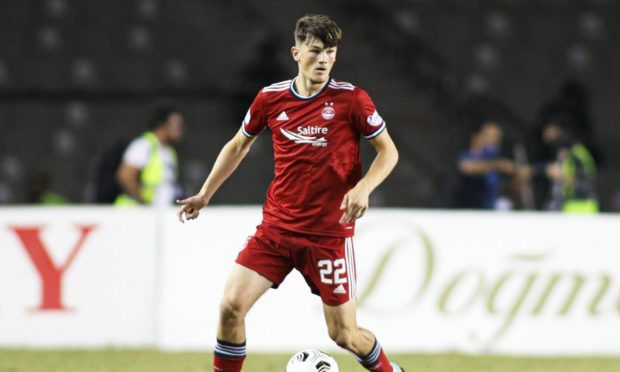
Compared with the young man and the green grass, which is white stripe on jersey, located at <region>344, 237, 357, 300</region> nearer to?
the young man

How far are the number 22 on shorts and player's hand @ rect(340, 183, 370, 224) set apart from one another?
52cm

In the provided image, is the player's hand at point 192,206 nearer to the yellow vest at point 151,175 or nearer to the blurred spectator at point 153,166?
the blurred spectator at point 153,166

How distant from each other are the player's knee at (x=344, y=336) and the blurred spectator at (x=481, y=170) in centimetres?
516

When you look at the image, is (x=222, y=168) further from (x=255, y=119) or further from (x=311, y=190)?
(x=311, y=190)

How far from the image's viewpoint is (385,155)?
19.2ft

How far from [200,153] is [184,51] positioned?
1825 mm

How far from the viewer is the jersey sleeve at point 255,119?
20.0 feet

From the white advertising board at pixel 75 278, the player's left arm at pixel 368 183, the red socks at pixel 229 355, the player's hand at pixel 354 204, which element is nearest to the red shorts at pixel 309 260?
the player's left arm at pixel 368 183

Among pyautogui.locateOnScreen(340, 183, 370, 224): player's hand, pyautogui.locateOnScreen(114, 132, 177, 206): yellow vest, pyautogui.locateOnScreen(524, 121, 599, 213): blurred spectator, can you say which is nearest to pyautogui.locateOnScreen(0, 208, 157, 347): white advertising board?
pyautogui.locateOnScreen(114, 132, 177, 206): yellow vest

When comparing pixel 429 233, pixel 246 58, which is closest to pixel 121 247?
pixel 429 233

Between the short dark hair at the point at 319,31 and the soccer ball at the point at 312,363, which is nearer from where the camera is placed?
the short dark hair at the point at 319,31

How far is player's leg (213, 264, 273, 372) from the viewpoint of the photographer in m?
5.90

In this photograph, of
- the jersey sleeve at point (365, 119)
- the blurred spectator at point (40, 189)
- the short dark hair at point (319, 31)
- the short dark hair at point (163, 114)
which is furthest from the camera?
the blurred spectator at point (40, 189)

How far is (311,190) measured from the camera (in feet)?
19.5
